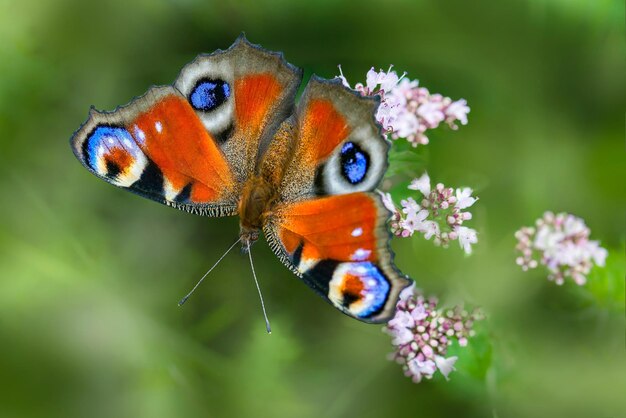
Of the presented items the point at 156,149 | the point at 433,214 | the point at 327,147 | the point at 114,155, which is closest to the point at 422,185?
the point at 433,214

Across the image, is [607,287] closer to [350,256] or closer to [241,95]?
[350,256]

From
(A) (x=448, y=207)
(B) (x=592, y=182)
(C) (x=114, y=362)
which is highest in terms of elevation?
(B) (x=592, y=182)

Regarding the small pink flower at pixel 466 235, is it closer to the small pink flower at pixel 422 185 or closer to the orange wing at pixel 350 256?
the small pink flower at pixel 422 185

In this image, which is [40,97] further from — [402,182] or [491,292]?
[491,292]

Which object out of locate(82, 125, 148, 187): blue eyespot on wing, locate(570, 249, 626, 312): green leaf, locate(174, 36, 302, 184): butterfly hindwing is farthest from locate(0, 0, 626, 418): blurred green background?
locate(82, 125, 148, 187): blue eyespot on wing

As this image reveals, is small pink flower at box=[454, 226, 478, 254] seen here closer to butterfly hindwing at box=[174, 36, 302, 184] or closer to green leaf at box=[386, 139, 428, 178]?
green leaf at box=[386, 139, 428, 178]

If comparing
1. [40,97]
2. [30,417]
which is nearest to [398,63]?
[40,97]
